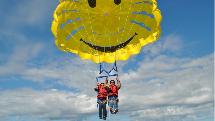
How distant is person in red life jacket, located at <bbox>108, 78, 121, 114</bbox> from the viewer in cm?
3188

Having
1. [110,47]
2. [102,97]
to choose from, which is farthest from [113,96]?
[110,47]

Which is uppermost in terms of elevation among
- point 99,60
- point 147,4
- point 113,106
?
point 147,4

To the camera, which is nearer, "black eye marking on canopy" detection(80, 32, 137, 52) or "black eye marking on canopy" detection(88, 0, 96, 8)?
"black eye marking on canopy" detection(88, 0, 96, 8)

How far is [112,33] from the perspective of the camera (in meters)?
34.2

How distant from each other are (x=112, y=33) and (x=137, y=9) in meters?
2.46

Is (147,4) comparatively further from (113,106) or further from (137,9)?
(113,106)

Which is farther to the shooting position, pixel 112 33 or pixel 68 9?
pixel 112 33

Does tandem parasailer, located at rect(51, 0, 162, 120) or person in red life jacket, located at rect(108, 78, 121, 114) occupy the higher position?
tandem parasailer, located at rect(51, 0, 162, 120)

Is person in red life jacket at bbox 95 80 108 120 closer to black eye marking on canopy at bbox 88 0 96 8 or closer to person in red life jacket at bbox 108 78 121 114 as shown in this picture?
person in red life jacket at bbox 108 78 121 114

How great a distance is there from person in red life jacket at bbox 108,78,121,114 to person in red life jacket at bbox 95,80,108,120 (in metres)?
0.29

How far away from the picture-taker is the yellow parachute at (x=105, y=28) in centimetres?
3188

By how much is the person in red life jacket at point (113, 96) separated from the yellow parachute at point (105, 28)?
2.84 meters

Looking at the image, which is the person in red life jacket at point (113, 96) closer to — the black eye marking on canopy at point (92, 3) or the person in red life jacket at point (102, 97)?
the person in red life jacket at point (102, 97)

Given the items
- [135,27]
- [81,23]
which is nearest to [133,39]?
[135,27]
